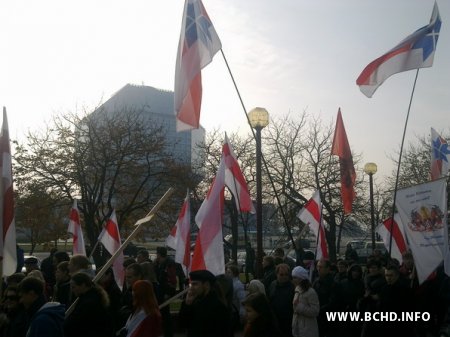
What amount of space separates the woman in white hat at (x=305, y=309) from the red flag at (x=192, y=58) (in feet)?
10.2

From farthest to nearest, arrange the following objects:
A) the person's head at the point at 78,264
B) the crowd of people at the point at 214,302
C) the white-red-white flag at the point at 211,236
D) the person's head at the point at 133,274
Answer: the white-red-white flag at the point at 211,236
the person's head at the point at 133,274
the person's head at the point at 78,264
the crowd of people at the point at 214,302

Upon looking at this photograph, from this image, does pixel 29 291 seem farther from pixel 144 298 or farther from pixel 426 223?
pixel 426 223

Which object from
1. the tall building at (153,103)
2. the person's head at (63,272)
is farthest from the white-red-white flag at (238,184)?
the tall building at (153,103)

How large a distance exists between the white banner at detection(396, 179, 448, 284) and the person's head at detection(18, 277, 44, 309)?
540cm

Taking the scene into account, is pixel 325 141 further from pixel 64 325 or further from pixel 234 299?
pixel 64 325

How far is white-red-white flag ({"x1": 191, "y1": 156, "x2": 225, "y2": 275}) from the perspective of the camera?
24.9 feet

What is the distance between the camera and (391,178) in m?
40.8

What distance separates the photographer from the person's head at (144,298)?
5.60 meters

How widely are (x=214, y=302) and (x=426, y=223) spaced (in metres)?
4.19

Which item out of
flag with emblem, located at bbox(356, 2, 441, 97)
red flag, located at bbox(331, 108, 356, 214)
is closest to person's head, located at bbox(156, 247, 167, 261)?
red flag, located at bbox(331, 108, 356, 214)

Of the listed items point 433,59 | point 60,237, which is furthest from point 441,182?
point 60,237

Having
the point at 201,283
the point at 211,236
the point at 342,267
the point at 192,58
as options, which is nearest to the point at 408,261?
the point at 342,267

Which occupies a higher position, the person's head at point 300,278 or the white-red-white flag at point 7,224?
the white-red-white flag at point 7,224

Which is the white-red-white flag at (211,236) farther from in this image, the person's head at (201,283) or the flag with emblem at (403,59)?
the flag with emblem at (403,59)
